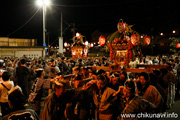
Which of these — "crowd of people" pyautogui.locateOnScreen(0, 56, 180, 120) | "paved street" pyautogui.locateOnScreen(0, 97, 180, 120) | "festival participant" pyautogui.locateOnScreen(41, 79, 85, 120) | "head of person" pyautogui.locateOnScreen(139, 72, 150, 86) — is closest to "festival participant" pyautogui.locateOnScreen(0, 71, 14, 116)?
"crowd of people" pyautogui.locateOnScreen(0, 56, 180, 120)

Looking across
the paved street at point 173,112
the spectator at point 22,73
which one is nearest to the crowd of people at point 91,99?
the paved street at point 173,112

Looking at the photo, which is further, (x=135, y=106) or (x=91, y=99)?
(x=91, y=99)

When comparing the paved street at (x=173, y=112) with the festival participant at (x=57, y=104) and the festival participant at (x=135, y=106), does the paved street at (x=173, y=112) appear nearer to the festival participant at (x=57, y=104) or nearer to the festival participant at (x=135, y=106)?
the festival participant at (x=135, y=106)

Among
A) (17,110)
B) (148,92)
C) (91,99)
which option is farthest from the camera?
(91,99)

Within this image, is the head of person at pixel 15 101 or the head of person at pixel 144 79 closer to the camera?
the head of person at pixel 15 101

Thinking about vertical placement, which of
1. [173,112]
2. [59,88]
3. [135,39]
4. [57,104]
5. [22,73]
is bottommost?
[173,112]

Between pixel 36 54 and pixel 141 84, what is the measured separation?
2711cm

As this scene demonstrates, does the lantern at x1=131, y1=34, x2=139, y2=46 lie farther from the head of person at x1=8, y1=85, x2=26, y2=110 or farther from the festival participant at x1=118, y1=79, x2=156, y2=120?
the head of person at x1=8, y1=85, x2=26, y2=110

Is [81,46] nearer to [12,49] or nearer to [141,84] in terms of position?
[141,84]

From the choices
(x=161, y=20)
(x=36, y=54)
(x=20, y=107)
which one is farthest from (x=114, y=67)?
(x=161, y=20)

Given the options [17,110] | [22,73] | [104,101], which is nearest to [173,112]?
[104,101]

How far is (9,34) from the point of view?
33062 mm

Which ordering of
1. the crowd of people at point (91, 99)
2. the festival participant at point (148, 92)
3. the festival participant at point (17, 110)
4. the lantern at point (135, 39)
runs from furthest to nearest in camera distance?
the lantern at point (135, 39) < the festival participant at point (148, 92) < the crowd of people at point (91, 99) < the festival participant at point (17, 110)

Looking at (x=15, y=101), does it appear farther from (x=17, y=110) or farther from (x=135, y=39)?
(x=135, y=39)
